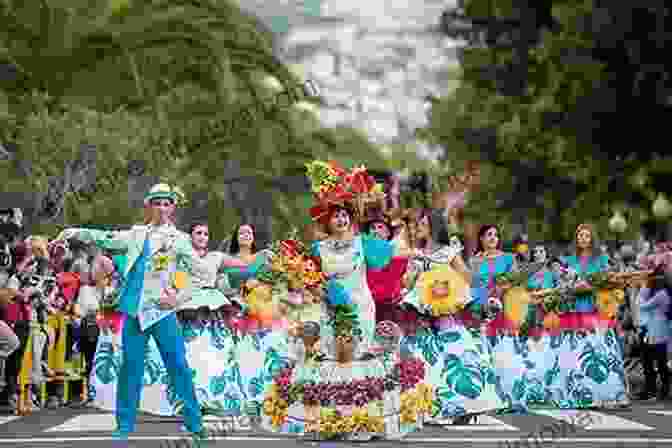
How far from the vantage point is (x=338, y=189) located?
1522cm

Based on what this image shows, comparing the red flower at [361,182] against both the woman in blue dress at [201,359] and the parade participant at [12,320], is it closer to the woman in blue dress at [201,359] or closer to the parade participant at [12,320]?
the woman in blue dress at [201,359]

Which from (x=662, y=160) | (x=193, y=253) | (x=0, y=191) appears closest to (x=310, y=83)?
(x=0, y=191)

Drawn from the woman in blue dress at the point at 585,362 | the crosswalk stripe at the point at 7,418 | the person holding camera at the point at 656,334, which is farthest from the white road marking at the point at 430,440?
the person holding camera at the point at 656,334

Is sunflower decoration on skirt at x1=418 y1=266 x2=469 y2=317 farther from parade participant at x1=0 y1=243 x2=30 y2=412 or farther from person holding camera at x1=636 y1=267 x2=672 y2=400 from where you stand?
person holding camera at x1=636 y1=267 x2=672 y2=400

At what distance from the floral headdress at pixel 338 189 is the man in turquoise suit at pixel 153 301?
1074mm

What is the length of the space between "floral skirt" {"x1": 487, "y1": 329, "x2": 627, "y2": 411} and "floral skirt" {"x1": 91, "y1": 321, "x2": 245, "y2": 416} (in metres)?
2.58

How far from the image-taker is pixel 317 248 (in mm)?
15281

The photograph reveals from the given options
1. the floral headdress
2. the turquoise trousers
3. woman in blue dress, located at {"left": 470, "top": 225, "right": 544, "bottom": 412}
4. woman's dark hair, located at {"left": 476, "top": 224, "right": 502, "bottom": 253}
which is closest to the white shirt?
the turquoise trousers

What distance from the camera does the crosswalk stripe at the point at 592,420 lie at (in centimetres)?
1633

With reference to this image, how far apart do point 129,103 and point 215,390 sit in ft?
47.0

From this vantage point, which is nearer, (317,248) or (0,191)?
(317,248)

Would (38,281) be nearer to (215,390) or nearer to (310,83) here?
(215,390)

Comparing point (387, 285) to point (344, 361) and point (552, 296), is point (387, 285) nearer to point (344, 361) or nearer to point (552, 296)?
point (344, 361)

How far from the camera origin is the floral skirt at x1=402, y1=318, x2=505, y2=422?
1719 centimetres
